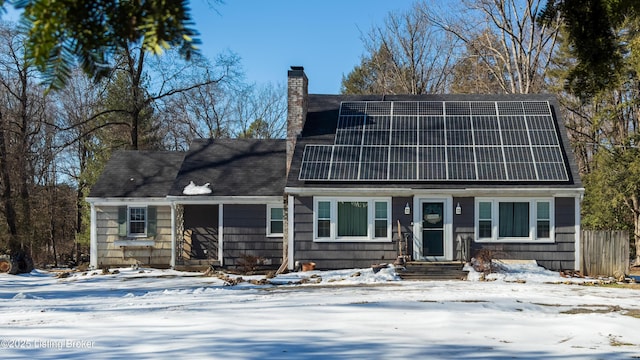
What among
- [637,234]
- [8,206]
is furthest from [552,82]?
[8,206]

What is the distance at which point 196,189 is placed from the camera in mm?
22406

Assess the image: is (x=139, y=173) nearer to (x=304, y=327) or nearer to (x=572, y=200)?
(x=572, y=200)

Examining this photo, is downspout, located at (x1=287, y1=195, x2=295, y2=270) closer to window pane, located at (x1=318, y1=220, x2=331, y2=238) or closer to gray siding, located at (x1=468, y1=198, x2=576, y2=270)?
window pane, located at (x1=318, y1=220, x2=331, y2=238)

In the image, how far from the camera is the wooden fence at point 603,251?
2014 cm

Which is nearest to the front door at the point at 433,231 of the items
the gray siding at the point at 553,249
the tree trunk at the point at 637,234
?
the gray siding at the point at 553,249

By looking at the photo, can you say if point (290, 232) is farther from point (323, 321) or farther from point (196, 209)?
point (323, 321)

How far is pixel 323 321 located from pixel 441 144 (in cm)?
1198

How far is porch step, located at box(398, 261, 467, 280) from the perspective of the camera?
1898cm

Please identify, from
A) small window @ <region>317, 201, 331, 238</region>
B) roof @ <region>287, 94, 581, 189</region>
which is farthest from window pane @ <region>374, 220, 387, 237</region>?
small window @ <region>317, 201, 331, 238</region>

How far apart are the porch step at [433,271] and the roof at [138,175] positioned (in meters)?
8.73

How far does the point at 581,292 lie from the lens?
15922 millimetres

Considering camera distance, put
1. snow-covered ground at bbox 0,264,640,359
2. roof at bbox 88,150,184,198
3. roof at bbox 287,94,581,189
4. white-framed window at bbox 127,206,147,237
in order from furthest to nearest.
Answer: roof at bbox 88,150,184,198 < white-framed window at bbox 127,206,147,237 < roof at bbox 287,94,581,189 < snow-covered ground at bbox 0,264,640,359

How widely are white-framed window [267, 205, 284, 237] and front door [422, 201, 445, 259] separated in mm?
4549

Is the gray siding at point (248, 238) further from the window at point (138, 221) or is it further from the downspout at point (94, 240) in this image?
the downspout at point (94, 240)
